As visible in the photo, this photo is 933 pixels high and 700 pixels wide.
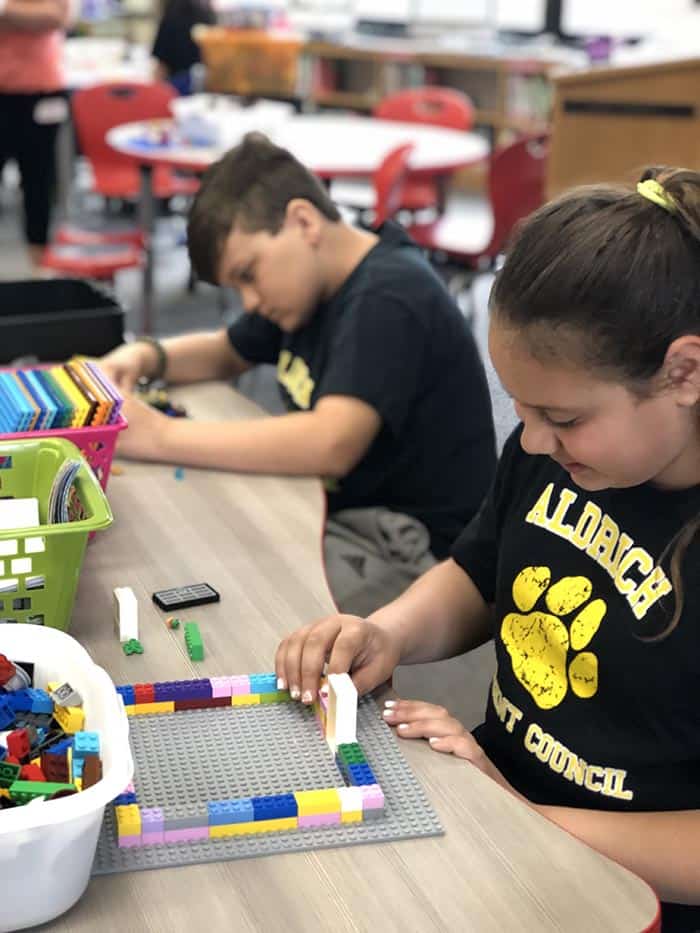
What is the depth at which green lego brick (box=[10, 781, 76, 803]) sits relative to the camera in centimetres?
81

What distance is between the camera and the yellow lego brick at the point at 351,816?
91 centimetres

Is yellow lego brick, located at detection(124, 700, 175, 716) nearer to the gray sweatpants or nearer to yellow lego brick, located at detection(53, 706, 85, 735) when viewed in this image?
yellow lego brick, located at detection(53, 706, 85, 735)

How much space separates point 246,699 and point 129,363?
3.15 ft

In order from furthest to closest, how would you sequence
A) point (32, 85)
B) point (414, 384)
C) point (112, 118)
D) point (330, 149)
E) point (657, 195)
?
1. point (112, 118)
2. point (32, 85)
3. point (330, 149)
4. point (414, 384)
5. point (657, 195)

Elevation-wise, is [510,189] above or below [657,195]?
below

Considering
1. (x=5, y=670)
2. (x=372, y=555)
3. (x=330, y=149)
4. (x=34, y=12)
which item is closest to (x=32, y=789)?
(x=5, y=670)

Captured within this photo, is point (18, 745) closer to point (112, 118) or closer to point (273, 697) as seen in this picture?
point (273, 697)

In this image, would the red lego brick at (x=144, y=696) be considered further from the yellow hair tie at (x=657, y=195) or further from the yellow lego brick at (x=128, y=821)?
the yellow hair tie at (x=657, y=195)

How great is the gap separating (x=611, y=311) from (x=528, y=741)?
1.45 feet

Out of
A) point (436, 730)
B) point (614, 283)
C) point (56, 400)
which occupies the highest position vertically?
point (614, 283)

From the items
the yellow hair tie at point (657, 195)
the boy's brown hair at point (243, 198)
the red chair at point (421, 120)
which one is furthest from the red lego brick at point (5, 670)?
the red chair at point (421, 120)

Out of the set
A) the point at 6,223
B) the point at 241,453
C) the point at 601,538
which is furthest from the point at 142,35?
the point at 601,538

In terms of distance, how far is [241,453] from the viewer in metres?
1.62

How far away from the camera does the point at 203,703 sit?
3.42 feet
